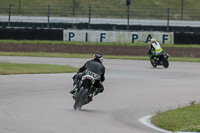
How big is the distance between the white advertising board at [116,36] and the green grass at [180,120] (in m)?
24.3

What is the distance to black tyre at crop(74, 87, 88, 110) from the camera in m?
11.8

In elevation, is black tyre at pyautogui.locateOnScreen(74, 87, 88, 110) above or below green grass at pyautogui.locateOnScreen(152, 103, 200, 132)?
above

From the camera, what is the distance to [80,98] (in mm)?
11820

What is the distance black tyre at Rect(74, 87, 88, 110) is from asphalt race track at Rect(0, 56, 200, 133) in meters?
0.16

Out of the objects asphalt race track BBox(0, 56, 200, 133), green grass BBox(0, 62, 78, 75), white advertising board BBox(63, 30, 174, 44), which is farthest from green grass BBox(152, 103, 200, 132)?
white advertising board BBox(63, 30, 174, 44)

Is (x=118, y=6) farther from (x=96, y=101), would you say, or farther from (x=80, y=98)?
(x=80, y=98)

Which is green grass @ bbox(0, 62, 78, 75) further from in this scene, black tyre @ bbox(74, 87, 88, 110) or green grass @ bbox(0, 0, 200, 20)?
green grass @ bbox(0, 0, 200, 20)

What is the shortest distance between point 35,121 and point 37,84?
765 centimetres

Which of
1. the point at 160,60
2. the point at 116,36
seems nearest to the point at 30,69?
the point at 160,60

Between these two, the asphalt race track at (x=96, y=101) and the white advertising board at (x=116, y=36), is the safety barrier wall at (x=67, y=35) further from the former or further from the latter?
the asphalt race track at (x=96, y=101)

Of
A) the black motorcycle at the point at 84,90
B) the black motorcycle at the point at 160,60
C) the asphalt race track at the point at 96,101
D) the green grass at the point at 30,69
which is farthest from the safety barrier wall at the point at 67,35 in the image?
the black motorcycle at the point at 84,90

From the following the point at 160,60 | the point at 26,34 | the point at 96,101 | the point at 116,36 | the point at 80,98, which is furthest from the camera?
the point at 116,36

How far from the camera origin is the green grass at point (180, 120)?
9464 mm

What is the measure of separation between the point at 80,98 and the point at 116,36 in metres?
24.7
